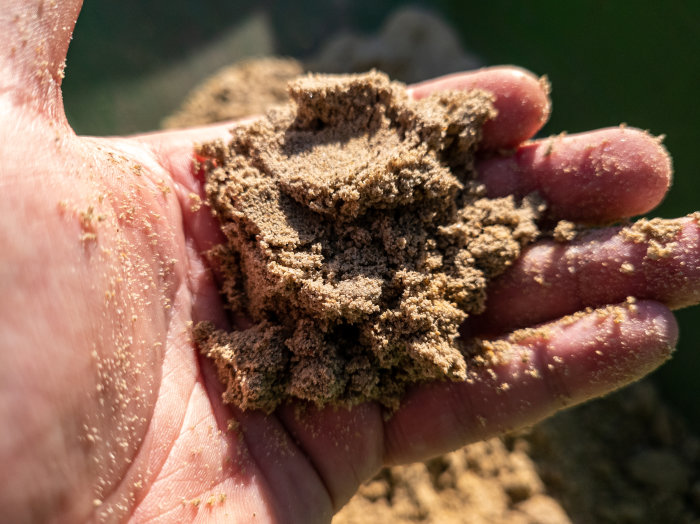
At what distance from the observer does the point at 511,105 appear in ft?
5.00

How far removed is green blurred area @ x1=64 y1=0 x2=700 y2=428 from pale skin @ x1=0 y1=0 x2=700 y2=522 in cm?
72

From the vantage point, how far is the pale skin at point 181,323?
992mm

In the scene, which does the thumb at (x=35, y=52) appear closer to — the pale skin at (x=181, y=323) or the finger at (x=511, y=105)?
the pale skin at (x=181, y=323)

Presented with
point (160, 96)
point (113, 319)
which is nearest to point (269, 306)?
point (113, 319)

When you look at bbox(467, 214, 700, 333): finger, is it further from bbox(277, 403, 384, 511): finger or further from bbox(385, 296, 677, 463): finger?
bbox(277, 403, 384, 511): finger

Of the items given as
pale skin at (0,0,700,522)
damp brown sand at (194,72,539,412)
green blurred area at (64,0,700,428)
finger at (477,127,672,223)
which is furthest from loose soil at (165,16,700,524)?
finger at (477,127,672,223)

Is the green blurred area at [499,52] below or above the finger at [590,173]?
above

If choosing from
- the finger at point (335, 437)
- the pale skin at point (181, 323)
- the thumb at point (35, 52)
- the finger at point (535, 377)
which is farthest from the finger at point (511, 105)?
the thumb at point (35, 52)

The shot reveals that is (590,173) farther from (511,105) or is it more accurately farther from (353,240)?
(353,240)

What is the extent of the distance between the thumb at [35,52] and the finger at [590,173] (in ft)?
3.89

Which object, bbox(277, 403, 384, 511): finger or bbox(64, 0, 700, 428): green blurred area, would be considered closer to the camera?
bbox(277, 403, 384, 511): finger

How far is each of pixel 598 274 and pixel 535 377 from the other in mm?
335

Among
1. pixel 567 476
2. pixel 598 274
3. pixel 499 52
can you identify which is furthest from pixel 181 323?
pixel 499 52

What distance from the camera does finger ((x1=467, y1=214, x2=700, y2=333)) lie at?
1.27 m
